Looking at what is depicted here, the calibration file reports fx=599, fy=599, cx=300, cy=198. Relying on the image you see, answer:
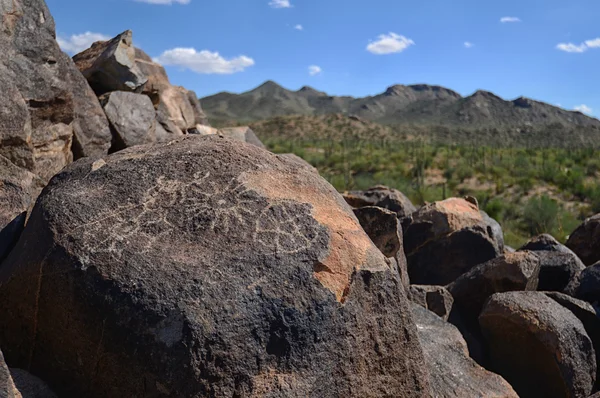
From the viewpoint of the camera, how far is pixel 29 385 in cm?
286

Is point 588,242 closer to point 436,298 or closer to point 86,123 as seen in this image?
point 436,298

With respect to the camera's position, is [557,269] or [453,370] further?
[557,269]

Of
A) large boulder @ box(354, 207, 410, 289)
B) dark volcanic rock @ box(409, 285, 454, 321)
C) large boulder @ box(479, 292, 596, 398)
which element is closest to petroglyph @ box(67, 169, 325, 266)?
Result: large boulder @ box(354, 207, 410, 289)

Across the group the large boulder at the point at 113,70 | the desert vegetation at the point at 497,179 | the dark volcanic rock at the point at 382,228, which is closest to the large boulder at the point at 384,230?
the dark volcanic rock at the point at 382,228

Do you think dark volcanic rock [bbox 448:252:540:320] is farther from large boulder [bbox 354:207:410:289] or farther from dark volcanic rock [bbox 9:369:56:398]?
dark volcanic rock [bbox 9:369:56:398]

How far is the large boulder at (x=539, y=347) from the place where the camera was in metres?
4.56

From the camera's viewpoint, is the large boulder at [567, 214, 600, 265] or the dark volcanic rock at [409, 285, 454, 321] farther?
the large boulder at [567, 214, 600, 265]

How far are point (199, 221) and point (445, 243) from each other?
475 cm

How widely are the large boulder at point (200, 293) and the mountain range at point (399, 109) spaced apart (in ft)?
221

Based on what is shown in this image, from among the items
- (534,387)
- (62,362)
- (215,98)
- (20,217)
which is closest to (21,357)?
(62,362)

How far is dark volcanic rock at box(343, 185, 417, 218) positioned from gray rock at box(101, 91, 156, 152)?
288 centimetres

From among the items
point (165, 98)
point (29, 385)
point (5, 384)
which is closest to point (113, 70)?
point (165, 98)

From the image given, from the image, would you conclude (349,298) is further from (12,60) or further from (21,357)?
Result: (12,60)

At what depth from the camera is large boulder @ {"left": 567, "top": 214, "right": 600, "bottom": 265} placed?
24.8 ft
